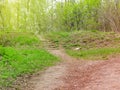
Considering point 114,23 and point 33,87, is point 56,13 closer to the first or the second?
point 114,23

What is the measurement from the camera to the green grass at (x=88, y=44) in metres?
13.7

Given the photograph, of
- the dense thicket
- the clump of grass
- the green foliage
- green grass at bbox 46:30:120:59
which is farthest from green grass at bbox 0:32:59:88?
the dense thicket

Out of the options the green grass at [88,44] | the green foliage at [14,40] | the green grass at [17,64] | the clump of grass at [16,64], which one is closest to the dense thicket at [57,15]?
the green grass at [88,44]

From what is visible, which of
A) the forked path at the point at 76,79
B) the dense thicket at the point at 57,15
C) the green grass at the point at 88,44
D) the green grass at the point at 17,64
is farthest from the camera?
the dense thicket at the point at 57,15

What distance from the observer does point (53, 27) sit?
28703mm

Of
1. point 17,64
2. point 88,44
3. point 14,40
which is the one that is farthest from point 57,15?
point 17,64

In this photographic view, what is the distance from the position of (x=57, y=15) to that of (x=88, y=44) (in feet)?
38.6

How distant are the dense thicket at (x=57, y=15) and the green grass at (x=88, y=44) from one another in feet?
17.3

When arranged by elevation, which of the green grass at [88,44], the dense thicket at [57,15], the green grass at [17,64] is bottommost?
the green grass at [88,44]

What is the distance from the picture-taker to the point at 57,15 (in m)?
27.8

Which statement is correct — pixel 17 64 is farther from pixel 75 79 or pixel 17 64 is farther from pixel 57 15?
pixel 57 15

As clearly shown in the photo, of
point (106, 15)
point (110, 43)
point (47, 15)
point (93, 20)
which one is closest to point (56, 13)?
point (47, 15)

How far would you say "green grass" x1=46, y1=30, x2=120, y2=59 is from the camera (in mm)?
13658

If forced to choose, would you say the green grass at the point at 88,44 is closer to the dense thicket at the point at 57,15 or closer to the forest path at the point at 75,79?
the forest path at the point at 75,79
